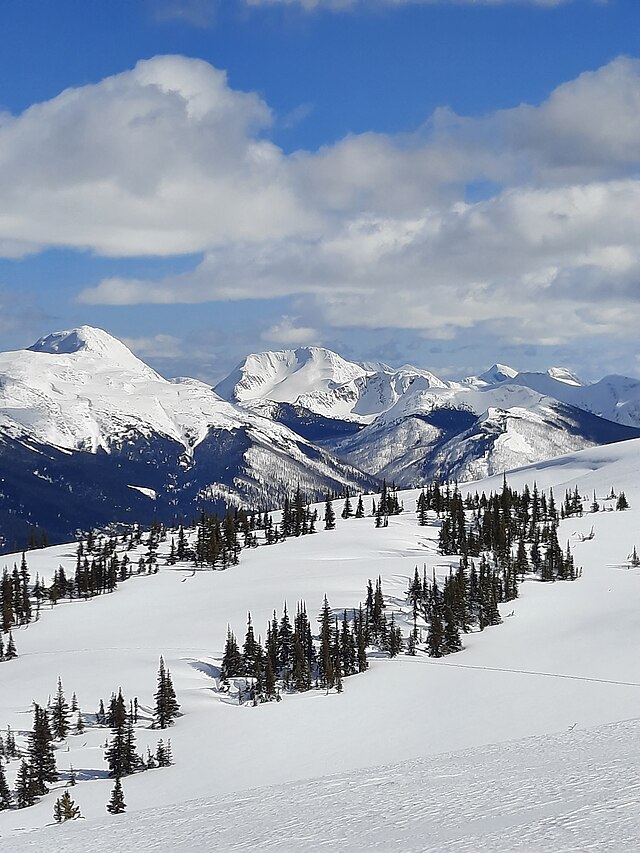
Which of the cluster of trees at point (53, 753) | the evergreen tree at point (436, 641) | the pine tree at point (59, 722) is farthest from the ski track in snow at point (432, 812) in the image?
the evergreen tree at point (436, 641)

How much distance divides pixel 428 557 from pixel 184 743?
11385 cm

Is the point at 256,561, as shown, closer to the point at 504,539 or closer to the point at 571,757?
the point at 504,539

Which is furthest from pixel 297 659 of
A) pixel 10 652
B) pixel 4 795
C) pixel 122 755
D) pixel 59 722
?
pixel 10 652

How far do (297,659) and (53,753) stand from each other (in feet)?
116

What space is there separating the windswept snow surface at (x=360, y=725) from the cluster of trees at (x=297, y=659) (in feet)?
9.65

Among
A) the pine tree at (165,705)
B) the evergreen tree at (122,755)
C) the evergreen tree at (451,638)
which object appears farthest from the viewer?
the evergreen tree at (451,638)

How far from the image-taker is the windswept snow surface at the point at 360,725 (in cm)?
3114

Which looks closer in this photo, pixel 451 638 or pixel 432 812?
pixel 432 812

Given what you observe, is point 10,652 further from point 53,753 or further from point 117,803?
point 117,803

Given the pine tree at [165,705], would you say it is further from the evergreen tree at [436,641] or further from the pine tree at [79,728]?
the evergreen tree at [436,641]

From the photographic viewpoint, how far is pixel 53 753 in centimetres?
7475

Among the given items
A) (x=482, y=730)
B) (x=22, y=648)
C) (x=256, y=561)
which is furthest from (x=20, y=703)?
(x=256, y=561)

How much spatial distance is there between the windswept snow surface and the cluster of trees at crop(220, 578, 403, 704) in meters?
2.94

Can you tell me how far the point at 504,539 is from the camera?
184875mm
